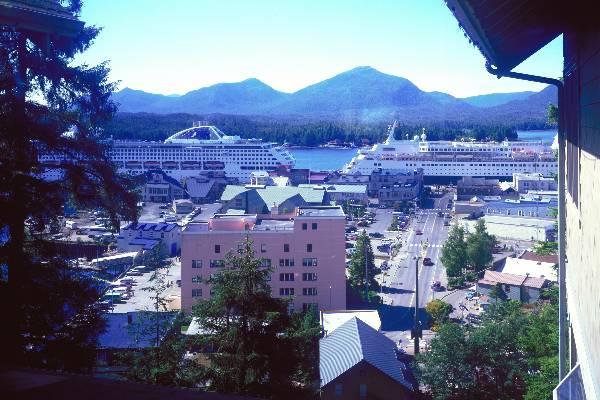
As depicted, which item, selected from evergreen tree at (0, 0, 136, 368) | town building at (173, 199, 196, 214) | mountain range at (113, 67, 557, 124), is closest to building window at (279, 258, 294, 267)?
evergreen tree at (0, 0, 136, 368)

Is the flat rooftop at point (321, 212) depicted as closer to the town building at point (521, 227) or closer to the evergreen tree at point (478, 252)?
the evergreen tree at point (478, 252)

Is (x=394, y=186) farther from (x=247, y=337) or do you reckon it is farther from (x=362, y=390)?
(x=247, y=337)

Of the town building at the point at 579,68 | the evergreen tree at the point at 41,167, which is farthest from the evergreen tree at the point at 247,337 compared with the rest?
the town building at the point at 579,68

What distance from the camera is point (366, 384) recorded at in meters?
4.12

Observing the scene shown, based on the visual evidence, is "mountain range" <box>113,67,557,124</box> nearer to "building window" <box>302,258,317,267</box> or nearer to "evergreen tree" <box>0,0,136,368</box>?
"building window" <box>302,258,317,267</box>

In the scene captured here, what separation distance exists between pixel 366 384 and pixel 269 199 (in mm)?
8277

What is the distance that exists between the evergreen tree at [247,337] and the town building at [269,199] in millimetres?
8352

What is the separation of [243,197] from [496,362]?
8.72 metres

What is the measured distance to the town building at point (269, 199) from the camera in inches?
458

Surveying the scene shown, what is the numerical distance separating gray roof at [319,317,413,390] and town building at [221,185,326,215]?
655 cm

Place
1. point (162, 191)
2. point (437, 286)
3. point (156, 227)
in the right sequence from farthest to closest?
point (162, 191), point (156, 227), point (437, 286)

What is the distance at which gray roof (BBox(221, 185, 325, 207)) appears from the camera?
11734 mm

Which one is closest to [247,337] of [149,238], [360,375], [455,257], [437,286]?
[360,375]

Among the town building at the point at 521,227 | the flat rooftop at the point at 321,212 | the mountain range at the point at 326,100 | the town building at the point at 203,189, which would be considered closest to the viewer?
the flat rooftop at the point at 321,212
